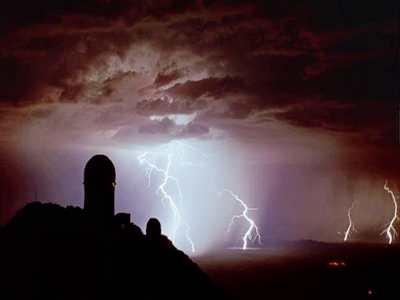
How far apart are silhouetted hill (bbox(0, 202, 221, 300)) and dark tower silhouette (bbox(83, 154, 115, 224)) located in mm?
776

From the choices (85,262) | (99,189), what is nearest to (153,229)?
(99,189)

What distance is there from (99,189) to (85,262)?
6311 millimetres

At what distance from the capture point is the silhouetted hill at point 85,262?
24.1m

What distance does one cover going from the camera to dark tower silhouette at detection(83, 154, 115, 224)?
3058cm

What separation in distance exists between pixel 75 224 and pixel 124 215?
130 inches

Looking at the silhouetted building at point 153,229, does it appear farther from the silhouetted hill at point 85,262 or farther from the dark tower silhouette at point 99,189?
the dark tower silhouette at point 99,189

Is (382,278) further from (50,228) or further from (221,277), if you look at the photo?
(50,228)

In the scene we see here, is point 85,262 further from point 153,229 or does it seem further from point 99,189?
point 153,229

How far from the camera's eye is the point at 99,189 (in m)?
30.9

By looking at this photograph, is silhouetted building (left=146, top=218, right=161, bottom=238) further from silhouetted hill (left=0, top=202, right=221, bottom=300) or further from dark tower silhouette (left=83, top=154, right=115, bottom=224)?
dark tower silhouette (left=83, top=154, right=115, bottom=224)

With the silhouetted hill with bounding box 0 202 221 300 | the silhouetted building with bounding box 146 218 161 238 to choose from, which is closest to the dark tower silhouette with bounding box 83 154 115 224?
the silhouetted hill with bounding box 0 202 221 300

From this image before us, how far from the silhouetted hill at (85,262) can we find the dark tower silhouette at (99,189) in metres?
0.78

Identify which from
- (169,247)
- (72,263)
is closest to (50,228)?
(72,263)

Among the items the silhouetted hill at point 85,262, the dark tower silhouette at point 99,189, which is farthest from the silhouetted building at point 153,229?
the dark tower silhouette at point 99,189
